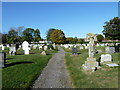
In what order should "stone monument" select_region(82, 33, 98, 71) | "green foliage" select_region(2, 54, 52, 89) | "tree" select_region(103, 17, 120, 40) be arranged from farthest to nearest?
"tree" select_region(103, 17, 120, 40) < "stone monument" select_region(82, 33, 98, 71) < "green foliage" select_region(2, 54, 52, 89)

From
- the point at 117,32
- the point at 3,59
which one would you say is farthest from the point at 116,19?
the point at 3,59

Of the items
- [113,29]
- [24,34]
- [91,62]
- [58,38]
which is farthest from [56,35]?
[91,62]

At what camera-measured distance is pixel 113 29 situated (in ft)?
90.5

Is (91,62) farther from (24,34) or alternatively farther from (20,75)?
(24,34)

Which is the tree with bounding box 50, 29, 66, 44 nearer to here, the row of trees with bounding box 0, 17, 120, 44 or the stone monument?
the row of trees with bounding box 0, 17, 120, 44

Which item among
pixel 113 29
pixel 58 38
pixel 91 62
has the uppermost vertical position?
pixel 58 38

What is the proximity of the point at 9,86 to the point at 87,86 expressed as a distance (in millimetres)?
3552

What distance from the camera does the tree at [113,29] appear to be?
89.1 feet

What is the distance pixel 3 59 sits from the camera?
33.4ft

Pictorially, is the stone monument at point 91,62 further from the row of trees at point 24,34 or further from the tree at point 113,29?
the row of trees at point 24,34

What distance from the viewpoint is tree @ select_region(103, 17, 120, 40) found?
2717cm

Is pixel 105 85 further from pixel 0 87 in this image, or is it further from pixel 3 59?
pixel 3 59

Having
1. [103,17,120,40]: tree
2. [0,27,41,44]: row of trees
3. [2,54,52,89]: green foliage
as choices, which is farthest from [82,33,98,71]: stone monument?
[0,27,41,44]: row of trees

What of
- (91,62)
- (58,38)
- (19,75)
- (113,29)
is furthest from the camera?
(58,38)
